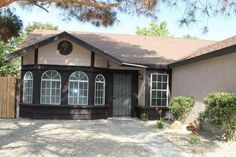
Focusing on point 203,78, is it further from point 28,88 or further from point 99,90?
point 28,88

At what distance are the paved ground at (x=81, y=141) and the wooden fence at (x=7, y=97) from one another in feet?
10.1

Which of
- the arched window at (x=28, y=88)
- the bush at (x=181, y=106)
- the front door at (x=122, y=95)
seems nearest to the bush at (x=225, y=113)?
the bush at (x=181, y=106)

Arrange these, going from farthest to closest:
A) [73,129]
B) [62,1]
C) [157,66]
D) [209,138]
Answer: [157,66], [73,129], [209,138], [62,1]

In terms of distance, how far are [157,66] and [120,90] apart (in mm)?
2467

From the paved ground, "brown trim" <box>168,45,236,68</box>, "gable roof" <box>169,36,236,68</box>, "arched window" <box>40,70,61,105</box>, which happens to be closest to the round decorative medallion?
"arched window" <box>40,70,61,105</box>

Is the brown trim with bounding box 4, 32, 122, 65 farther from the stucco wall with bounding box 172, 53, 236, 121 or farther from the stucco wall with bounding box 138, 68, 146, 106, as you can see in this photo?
the stucco wall with bounding box 172, 53, 236, 121

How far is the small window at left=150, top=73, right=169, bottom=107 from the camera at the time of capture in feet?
61.9

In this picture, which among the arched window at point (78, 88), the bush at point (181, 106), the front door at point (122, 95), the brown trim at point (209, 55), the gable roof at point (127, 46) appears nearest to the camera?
the brown trim at point (209, 55)

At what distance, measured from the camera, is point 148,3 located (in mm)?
9180

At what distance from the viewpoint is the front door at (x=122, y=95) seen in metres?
19.9

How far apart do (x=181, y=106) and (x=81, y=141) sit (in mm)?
6146

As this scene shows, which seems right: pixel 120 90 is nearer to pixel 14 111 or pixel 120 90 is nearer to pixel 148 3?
pixel 14 111

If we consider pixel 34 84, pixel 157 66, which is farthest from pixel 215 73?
pixel 34 84

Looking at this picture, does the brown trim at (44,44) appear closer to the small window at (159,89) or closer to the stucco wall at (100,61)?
the stucco wall at (100,61)
